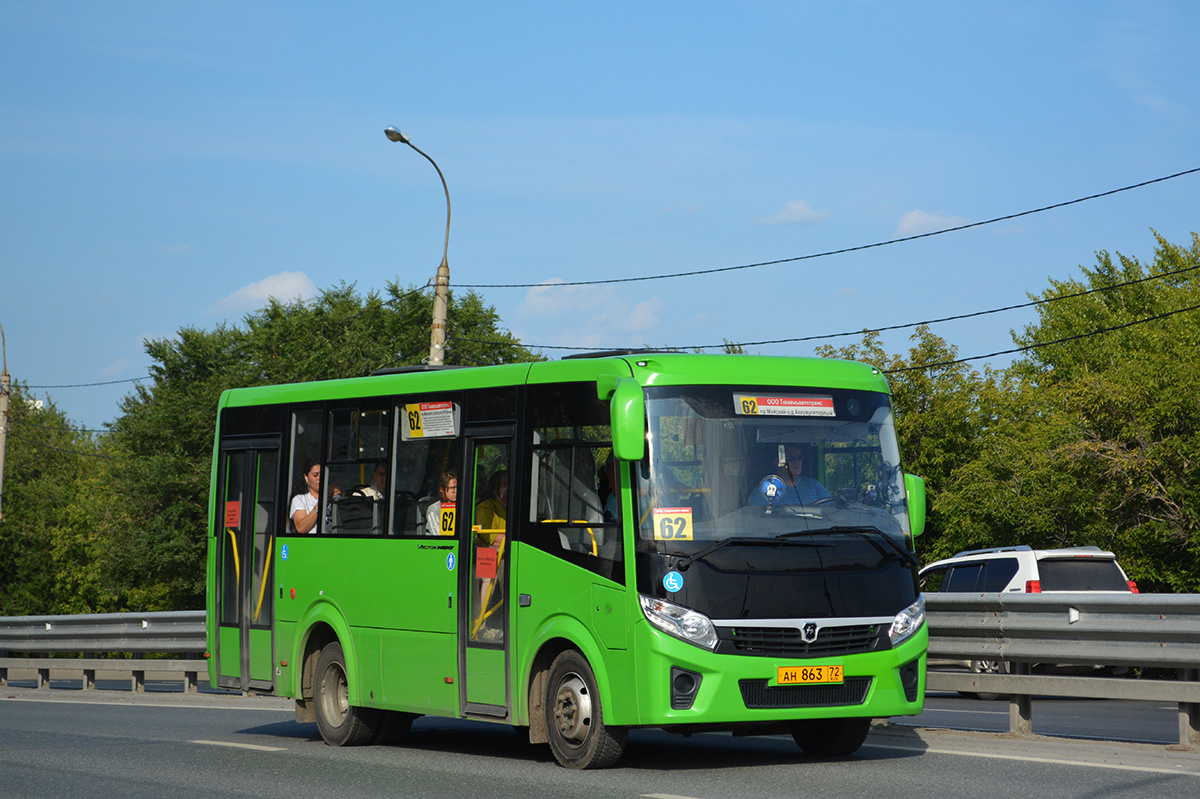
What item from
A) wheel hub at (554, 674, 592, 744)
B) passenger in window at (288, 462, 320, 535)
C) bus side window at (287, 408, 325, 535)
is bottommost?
wheel hub at (554, 674, 592, 744)

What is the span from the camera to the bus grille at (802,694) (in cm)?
925

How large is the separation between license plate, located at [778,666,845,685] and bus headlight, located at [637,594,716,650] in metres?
0.50

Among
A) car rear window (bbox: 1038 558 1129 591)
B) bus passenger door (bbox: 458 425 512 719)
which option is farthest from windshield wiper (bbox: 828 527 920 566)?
car rear window (bbox: 1038 558 1129 591)

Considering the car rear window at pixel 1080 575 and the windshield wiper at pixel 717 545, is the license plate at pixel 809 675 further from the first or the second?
the car rear window at pixel 1080 575

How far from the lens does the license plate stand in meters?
9.27

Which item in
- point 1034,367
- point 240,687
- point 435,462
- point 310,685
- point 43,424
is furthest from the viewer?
point 43,424

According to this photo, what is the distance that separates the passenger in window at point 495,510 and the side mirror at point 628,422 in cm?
166

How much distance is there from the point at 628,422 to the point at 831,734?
294 centimetres

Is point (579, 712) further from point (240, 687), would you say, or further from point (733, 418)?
point (240, 687)

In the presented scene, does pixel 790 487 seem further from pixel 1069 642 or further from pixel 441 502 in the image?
pixel 441 502

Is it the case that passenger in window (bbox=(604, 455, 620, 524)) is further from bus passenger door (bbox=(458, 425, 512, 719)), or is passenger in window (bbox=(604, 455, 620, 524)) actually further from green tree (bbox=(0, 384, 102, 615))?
green tree (bbox=(0, 384, 102, 615))

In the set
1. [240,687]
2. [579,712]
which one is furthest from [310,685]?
[579,712]

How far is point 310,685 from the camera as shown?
1284 centimetres

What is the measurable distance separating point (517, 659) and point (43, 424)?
307ft
